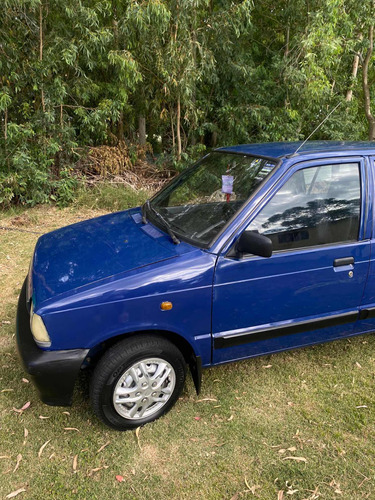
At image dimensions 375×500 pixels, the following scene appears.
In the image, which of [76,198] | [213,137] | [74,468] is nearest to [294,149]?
[74,468]

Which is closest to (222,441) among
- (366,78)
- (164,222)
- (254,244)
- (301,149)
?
(254,244)

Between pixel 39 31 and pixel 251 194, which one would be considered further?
pixel 39 31

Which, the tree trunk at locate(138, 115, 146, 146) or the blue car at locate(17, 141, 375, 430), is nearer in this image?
the blue car at locate(17, 141, 375, 430)

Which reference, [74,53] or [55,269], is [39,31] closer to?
[74,53]

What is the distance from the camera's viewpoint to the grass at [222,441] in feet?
7.01

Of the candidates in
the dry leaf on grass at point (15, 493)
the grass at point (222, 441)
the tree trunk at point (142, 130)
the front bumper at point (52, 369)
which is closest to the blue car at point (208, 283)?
the front bumper at point (52, 369)

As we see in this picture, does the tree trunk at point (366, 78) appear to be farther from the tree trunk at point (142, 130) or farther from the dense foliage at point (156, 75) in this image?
the tree trunk at point (142, 130)

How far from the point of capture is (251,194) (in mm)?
2553

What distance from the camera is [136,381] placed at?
2377mm

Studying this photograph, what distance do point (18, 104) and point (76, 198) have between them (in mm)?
1862

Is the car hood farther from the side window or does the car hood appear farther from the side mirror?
the side window

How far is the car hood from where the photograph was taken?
7.66ft

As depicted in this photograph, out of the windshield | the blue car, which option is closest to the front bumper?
the blue car

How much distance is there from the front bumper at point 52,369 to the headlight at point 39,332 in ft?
0.17
